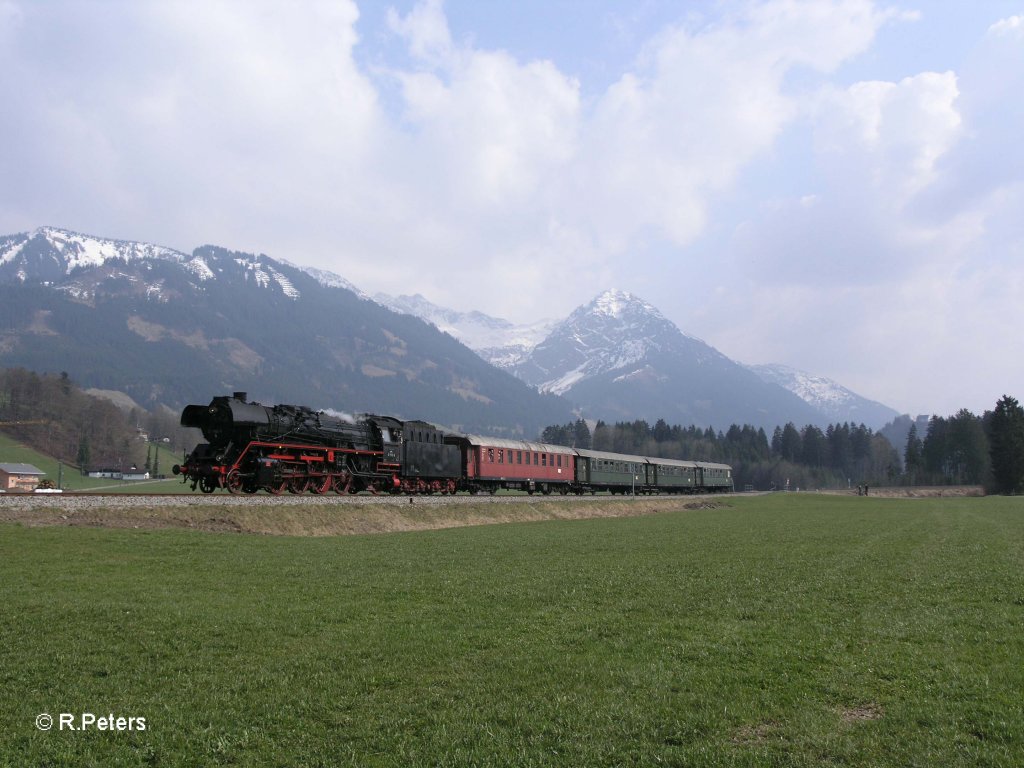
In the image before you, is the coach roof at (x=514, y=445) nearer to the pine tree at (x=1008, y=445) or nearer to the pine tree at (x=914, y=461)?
the pine tree at (x=1008, y=445)

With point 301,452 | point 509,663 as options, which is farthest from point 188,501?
point 509,663

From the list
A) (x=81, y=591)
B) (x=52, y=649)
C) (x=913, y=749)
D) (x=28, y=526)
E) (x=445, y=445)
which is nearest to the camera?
(x=913, y=749)

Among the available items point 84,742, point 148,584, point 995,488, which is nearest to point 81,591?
point 148,584

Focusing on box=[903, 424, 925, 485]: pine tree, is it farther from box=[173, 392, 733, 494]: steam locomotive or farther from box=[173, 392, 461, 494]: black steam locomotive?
box=[173, 392, 461, 494]: black steam locomotive

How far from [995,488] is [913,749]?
139218mm

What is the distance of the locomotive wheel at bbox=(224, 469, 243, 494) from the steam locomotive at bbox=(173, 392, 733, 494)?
0.18 feet

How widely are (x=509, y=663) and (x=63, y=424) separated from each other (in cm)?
18957

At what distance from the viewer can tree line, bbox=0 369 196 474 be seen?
159 metres

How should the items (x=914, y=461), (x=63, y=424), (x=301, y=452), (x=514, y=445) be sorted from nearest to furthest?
(x=301, y=452), (x=514, y=445), (x=914, y=461), (x=63, y=424)

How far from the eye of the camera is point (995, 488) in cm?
12038

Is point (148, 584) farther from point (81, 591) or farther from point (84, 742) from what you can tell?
point (84, 742)
